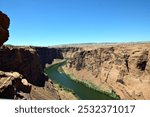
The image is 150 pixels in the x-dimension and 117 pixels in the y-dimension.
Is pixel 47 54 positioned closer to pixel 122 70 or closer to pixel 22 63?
pixel 122 70

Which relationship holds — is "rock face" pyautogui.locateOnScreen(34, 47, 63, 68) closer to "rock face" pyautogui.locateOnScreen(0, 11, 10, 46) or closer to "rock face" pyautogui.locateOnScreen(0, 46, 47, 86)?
"rock face" pyautogui.locateOnScreen(0, 46, 47, 86)

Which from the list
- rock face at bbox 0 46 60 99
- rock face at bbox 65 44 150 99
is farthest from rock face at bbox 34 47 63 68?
rock face at bbox 0 46 60 99

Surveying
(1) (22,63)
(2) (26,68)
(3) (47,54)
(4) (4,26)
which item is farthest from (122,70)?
(3) (47,54)

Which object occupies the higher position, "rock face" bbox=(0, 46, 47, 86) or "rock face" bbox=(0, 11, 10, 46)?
"rock face" bbox=(0, 11, 10, 46)

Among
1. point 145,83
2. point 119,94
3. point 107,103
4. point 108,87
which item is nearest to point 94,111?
point 107,103

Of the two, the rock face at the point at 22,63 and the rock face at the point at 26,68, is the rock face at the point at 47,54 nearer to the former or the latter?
the rock face at the point at 22,63

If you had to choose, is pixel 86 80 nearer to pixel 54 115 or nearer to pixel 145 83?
pixel 145 83

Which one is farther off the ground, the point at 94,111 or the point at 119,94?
the point at 94,111

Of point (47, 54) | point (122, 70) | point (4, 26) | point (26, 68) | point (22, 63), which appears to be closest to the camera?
point (4, 26)
